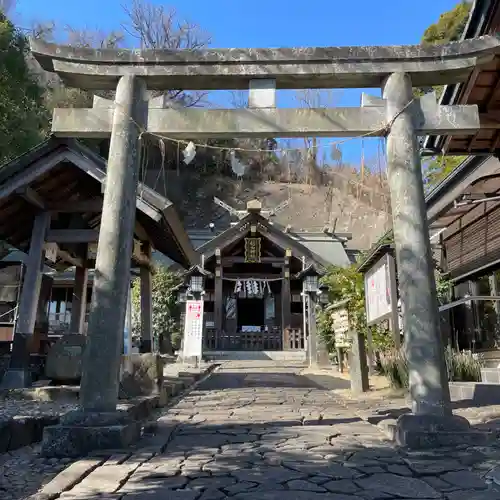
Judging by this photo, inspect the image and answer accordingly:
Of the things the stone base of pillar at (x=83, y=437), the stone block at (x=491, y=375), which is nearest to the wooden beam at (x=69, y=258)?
the stone base of pillar at (x=83, y=437)

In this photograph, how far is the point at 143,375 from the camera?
320 inches

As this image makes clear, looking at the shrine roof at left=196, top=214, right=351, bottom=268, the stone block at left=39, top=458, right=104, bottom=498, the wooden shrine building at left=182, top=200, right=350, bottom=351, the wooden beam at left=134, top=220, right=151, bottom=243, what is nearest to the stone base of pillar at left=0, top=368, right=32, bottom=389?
the wooden beam at left=134, top=220, right=151, bottom=243

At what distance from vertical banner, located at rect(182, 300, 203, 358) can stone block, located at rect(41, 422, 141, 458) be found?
1163cm

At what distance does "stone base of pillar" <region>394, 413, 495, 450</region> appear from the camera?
4520 millimetres

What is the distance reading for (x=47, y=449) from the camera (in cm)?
466

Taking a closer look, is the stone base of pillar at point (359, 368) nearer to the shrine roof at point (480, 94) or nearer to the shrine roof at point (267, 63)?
the shrine roof at point (480, 94)

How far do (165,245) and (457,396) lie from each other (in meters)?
7.46

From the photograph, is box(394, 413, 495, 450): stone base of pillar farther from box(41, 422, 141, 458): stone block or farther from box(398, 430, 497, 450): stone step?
box(41, 422, 141, 458): stone block

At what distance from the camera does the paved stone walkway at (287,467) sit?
3297 millimetres

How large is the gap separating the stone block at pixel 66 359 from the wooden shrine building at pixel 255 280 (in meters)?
14.0

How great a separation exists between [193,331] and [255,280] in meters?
9.59

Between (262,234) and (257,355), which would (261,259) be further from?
(257,355)

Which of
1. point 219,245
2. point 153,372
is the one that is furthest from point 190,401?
point 219,245

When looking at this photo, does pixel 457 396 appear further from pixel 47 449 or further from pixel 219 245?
pixel 219 245
